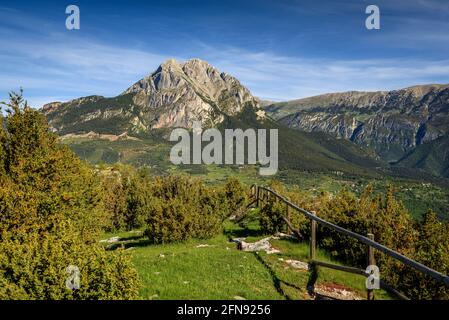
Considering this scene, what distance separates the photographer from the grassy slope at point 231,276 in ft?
39.4

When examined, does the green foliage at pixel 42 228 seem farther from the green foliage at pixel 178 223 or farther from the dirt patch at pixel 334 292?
the dirt patch at pixel 334 292

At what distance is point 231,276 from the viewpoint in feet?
46.3

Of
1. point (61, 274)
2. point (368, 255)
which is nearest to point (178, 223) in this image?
point (368, 255)

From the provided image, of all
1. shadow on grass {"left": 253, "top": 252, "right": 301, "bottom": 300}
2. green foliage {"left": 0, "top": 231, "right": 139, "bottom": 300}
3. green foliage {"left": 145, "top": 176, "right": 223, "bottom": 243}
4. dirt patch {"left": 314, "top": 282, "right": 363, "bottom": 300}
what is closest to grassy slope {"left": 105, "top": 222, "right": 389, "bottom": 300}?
shadow on grass {"left": 253, "top": 252, "right": 301, "bottom": 300}

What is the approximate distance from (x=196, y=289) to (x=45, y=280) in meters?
5.03

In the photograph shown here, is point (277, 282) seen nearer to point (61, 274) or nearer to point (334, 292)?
point (334, 292)

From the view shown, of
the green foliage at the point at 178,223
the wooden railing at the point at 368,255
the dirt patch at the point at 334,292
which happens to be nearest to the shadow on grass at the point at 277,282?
the dirt patch at the point at 334,292

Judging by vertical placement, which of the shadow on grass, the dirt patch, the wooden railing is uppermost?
the wooden railing

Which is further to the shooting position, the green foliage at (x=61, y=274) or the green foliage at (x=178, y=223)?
the green foliage at (x=178, y=223)

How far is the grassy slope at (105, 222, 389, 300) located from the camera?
12008mm

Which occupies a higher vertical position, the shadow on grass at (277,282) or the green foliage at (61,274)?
the green foliage at (61,274)

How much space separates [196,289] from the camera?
12.1 meters

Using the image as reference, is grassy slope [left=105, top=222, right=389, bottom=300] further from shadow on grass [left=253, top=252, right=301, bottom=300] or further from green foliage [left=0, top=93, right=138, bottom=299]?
green foliage [left=0, top=93, right=138, bottom=299]
